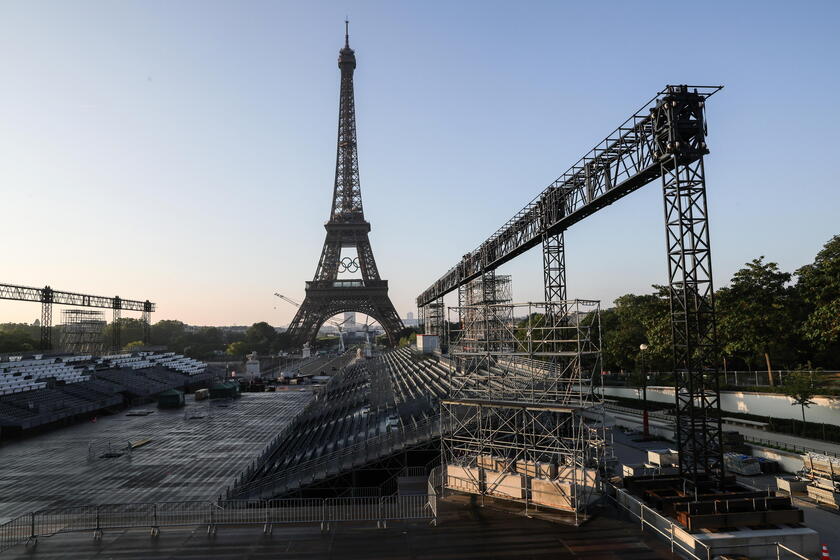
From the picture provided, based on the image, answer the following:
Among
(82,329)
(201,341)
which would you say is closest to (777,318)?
(82,329)

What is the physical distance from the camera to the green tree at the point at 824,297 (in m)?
32.4

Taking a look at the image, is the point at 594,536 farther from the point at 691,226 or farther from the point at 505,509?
the point at 691,226

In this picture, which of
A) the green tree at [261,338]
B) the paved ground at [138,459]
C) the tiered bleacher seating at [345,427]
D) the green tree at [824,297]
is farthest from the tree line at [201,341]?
the green tree at [824,297]

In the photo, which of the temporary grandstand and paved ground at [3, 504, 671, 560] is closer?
paved ground at [3, 504, 671, 560]

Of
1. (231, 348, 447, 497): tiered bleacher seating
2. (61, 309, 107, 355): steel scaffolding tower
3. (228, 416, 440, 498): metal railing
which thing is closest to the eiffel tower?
(61, 309, 107, 355): steel scaffolding tower

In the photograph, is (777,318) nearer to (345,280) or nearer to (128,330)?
(345,280)

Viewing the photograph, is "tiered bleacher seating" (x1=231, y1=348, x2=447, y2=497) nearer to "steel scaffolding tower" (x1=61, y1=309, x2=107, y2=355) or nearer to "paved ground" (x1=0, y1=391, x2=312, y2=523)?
"paved ground" (x1=0, y1=391, x2=312, y2=523)

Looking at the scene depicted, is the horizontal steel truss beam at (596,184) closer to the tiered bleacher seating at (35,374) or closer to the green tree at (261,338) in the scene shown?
the tiered bleacher seating at (35,374)

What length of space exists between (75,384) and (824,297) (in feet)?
225

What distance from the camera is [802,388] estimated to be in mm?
29938

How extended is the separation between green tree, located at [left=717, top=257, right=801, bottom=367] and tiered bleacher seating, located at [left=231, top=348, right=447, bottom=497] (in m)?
23.9

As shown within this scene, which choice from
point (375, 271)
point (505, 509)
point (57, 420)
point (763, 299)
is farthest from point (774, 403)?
point (375, 271)

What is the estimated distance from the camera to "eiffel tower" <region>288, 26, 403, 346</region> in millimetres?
102688

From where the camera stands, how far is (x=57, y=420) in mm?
42375
